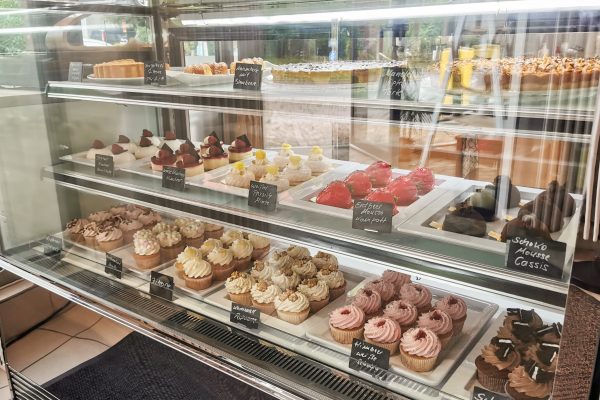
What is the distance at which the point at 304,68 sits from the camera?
1.88 m

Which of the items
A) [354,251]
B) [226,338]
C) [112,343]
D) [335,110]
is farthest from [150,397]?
[335,110]

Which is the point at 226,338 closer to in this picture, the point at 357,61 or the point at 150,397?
the point at 150,397

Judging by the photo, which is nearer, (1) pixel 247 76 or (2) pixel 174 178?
(1) pixel 247 76

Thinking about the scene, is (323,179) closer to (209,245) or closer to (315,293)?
(315,293)

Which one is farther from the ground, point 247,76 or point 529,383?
point 247,76

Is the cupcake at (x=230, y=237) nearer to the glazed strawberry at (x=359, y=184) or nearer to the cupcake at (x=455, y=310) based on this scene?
the glazed strawberry at (x=359, y=184)

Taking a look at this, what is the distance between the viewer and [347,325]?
1.75 m

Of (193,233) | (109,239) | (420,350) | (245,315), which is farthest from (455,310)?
(109,239)

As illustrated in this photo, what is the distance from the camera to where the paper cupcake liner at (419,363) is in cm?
157

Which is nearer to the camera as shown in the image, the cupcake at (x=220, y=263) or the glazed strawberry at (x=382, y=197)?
the glazed strawberry at (x=382, y=197)

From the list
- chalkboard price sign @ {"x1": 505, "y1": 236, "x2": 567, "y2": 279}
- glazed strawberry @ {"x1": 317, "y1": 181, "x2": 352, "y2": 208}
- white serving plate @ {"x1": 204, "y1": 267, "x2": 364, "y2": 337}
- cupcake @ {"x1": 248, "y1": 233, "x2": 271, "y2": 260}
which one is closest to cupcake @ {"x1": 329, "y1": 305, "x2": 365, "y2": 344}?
white serving plate @ {"x1": 204, "y1": 267, "x2": 364, "y2": 337}

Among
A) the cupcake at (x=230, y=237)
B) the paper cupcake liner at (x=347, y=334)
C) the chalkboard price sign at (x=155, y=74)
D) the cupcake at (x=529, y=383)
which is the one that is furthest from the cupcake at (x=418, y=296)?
the chalkboard price sign at (x=155, y=74)

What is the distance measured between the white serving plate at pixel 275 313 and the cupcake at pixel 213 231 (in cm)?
49

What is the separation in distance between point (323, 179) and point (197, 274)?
67 cm
